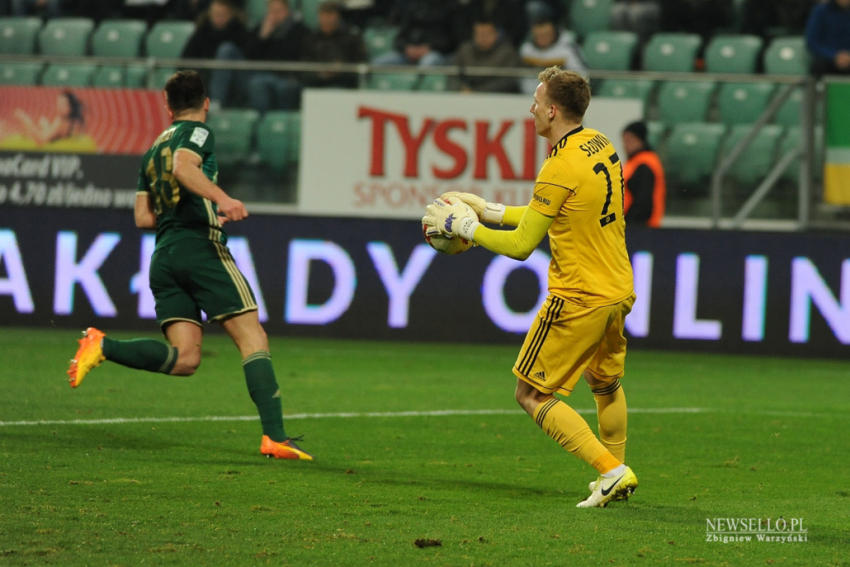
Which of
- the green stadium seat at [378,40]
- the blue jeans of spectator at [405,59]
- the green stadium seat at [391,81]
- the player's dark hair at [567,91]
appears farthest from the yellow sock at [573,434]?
the green stadium seat at [378,40]

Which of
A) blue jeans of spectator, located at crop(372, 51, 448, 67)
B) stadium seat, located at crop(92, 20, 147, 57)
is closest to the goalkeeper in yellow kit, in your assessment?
blue jeans of spectator, located at crop(372, 51, 448, 67)

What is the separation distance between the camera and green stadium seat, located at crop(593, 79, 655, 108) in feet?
44.3

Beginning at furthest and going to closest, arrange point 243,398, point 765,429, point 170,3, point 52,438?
point 170,3, point 243,398, point 765,429, point 52,438

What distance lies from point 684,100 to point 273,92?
4.03 metres

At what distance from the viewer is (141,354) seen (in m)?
7.16

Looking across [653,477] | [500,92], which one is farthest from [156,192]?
[500,92]

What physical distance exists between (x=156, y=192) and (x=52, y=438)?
152cm

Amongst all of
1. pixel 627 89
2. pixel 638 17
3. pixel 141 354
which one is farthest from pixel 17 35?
pixel 141 354

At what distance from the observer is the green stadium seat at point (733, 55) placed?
15867 mm

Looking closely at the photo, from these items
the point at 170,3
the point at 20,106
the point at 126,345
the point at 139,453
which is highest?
the point at 170,3

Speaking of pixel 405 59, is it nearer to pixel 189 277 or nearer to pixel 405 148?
pixel 405 148

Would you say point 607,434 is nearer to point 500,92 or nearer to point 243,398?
point 243,398

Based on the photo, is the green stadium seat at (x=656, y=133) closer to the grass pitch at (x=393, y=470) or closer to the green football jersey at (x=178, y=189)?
the grass pitch at (x=393, y=470)

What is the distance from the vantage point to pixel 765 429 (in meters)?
8.97
